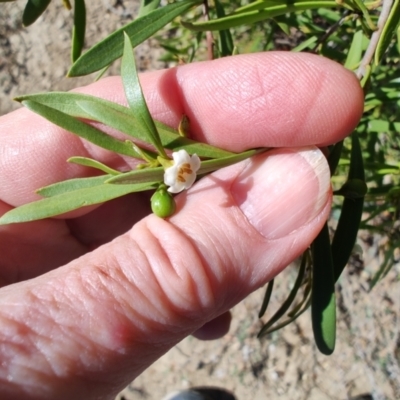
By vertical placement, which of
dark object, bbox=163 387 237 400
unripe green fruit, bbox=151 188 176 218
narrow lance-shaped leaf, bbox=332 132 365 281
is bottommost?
dark object, bbox=163 387 237 400

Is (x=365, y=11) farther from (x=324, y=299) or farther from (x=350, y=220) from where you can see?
(x=324, y=299)

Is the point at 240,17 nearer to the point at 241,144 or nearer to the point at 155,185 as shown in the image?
the point at 241,144

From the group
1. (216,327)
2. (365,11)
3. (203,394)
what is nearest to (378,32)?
(365,11)

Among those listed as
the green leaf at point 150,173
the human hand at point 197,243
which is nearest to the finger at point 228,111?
the human hand at point 197,243

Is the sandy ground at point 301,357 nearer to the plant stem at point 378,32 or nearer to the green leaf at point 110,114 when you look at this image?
the plant stem at point 378,32

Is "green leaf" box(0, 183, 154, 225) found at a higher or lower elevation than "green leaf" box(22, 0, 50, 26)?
lower

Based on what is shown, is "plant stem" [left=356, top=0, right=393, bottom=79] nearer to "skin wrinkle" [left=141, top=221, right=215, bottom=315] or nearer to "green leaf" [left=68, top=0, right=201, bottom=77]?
"green leaf" [left=68, top=0, right=201, bottom=77]

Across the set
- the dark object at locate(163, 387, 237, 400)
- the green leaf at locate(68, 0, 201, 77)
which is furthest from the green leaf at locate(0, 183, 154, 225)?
the dark object at locate(163, 387, 237, 400)
